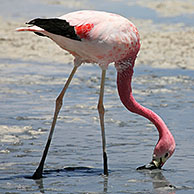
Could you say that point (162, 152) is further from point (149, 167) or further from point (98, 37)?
point (98, 37)

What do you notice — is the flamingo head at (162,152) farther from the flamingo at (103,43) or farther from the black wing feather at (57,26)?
the black wing feather at (57,26)

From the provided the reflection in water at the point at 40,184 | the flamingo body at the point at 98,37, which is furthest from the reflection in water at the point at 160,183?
the flamingo body at the point at 98,37

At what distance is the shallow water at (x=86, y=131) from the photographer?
6031 mm

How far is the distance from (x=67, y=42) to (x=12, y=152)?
1409 mm

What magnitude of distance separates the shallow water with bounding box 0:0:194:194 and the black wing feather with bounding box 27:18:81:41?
136 cm

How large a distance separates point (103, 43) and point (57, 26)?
1.77ft

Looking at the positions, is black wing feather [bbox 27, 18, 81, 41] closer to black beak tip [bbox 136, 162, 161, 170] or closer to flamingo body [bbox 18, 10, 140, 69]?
flamingo body [bbox 18, 10, 140, 69]

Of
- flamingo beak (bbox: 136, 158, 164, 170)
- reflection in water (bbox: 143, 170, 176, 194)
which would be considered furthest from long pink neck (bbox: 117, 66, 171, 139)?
reflection in water (bbox: 143, 170, 176, 194)

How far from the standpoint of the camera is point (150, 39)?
14211 mm

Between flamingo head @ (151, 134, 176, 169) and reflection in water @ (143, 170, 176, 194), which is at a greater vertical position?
flamingo head @ (151, 134, 176, 169)

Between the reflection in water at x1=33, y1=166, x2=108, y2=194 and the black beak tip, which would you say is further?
the black beak tip

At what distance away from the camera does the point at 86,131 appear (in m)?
7.83

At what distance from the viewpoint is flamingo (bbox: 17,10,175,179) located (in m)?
6.08

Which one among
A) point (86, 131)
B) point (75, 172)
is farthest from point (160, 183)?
point (86, 131)
